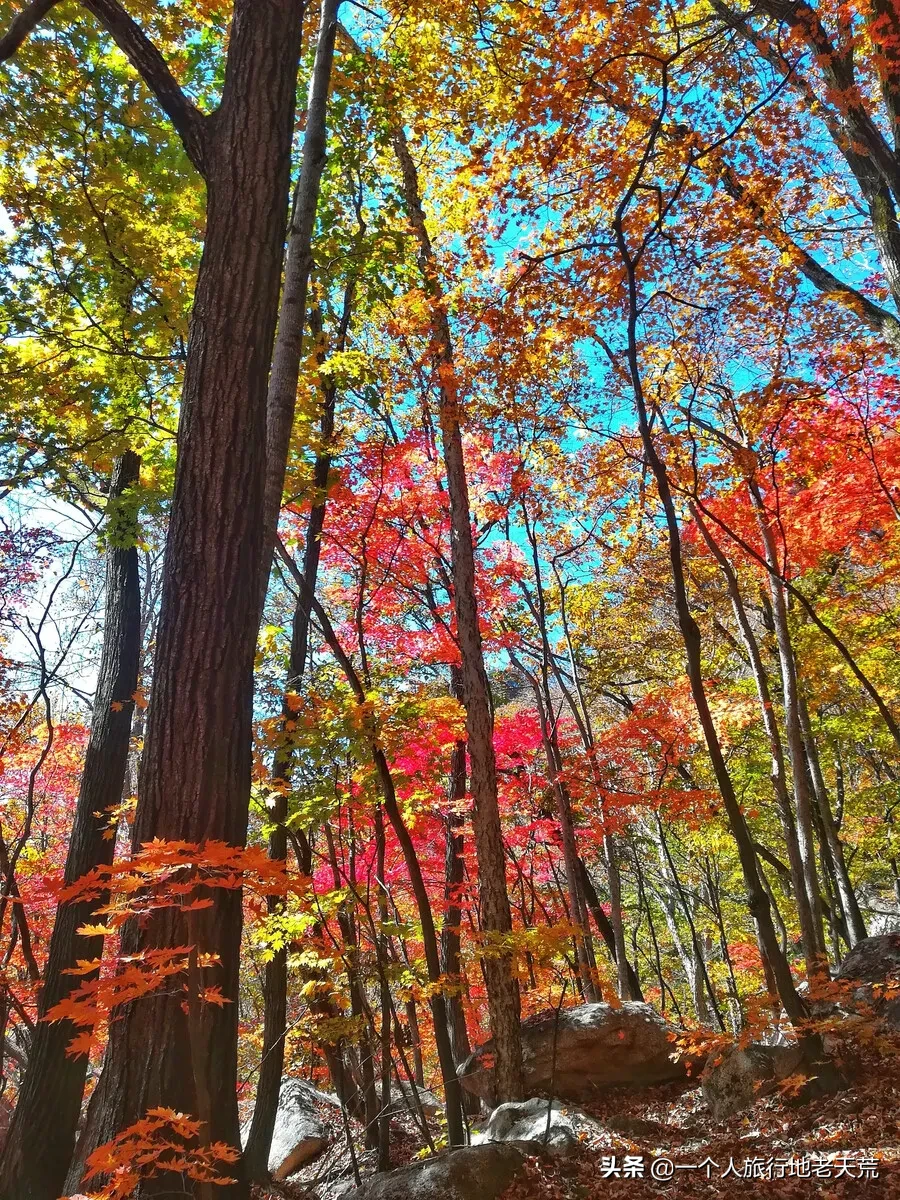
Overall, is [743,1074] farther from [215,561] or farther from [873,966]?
[215,561]

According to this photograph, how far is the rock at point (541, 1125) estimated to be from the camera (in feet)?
14.0

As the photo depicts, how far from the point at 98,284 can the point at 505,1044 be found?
24.2 feet

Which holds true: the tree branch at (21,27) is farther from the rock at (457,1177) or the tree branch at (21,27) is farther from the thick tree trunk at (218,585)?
the rock at (457,1177)

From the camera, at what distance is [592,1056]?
271 inches

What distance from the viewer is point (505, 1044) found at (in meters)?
5.77

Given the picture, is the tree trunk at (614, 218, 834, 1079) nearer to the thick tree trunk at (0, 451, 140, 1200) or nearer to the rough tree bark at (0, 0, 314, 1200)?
the rough tree bark at (0, 0, 314, 1200)

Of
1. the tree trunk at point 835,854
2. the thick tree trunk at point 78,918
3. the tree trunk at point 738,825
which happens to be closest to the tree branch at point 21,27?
the tree trunk at point 738,825

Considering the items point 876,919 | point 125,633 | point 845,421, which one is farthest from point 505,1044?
point 876,919

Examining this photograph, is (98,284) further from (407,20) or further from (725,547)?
(725,547)

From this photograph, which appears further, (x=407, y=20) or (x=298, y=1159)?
(x=298, y=1159)

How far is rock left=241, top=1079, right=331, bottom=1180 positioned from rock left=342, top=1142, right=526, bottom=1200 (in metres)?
4.44

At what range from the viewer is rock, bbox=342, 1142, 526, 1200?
3652 mm

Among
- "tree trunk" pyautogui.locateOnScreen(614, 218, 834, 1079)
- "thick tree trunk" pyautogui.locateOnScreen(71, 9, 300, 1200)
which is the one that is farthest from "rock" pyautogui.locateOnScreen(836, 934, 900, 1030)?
"thick tree trunk" pyautogui.locateOnScreen(71, 9, 300, 1200)

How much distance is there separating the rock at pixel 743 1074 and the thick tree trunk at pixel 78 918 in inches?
178
